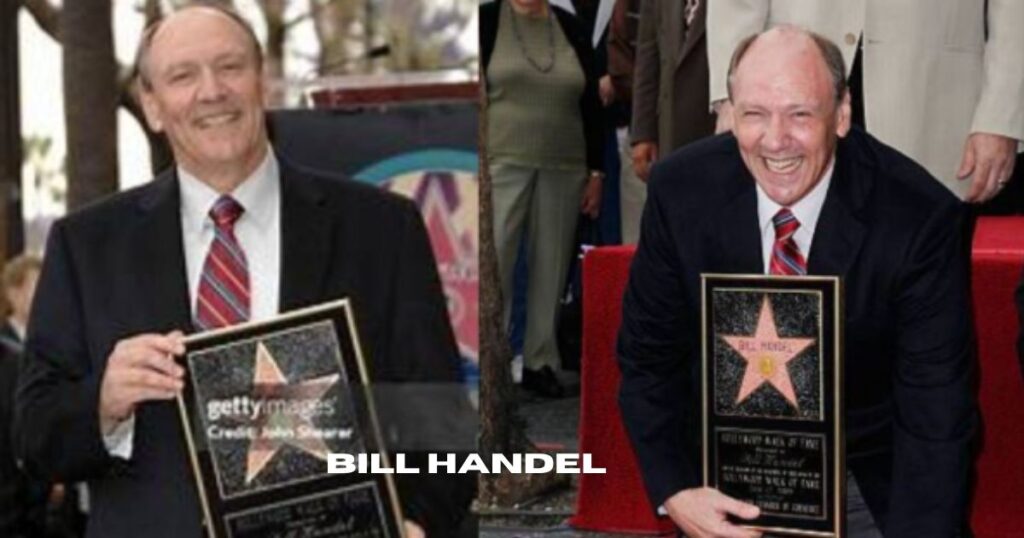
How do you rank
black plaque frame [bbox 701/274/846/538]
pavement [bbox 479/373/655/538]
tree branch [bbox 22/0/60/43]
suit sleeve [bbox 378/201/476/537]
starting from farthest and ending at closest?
1. pavement [bbox 479/373/655/538]
2. tree branch [bbox 22/0/60/43]
3. suit sleeve [bbox 378/201/476/537]
4. black plaque frame [bbox 701/274/846/538]

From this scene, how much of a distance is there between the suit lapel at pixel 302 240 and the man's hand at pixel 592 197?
1.11ft

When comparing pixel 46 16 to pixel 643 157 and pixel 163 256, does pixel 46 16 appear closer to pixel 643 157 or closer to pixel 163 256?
pixel 163 256

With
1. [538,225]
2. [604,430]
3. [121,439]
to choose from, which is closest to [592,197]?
[538,225]

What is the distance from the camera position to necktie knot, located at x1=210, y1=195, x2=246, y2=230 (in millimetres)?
1634

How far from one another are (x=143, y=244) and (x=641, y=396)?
564 millimetres

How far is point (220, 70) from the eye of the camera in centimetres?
160

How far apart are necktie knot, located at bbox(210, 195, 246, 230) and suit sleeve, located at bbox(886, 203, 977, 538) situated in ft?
2.28

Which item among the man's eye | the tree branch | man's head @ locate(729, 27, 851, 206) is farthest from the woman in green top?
the tree branch

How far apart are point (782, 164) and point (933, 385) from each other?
0.90 feet

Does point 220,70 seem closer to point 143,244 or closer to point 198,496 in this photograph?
point 143,244

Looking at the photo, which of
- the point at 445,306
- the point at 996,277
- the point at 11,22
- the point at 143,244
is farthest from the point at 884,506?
the point at 11,22

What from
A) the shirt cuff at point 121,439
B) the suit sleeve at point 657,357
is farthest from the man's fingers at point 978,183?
the shirt cuff at point 121,439

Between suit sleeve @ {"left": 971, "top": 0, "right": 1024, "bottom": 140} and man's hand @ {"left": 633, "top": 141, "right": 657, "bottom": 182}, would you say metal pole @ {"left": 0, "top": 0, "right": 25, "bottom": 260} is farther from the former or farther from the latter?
suit sleeve @ {"left": 971, "top": 0, "right": 1024, "bottom": 140}

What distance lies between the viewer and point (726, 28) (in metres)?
1.77
